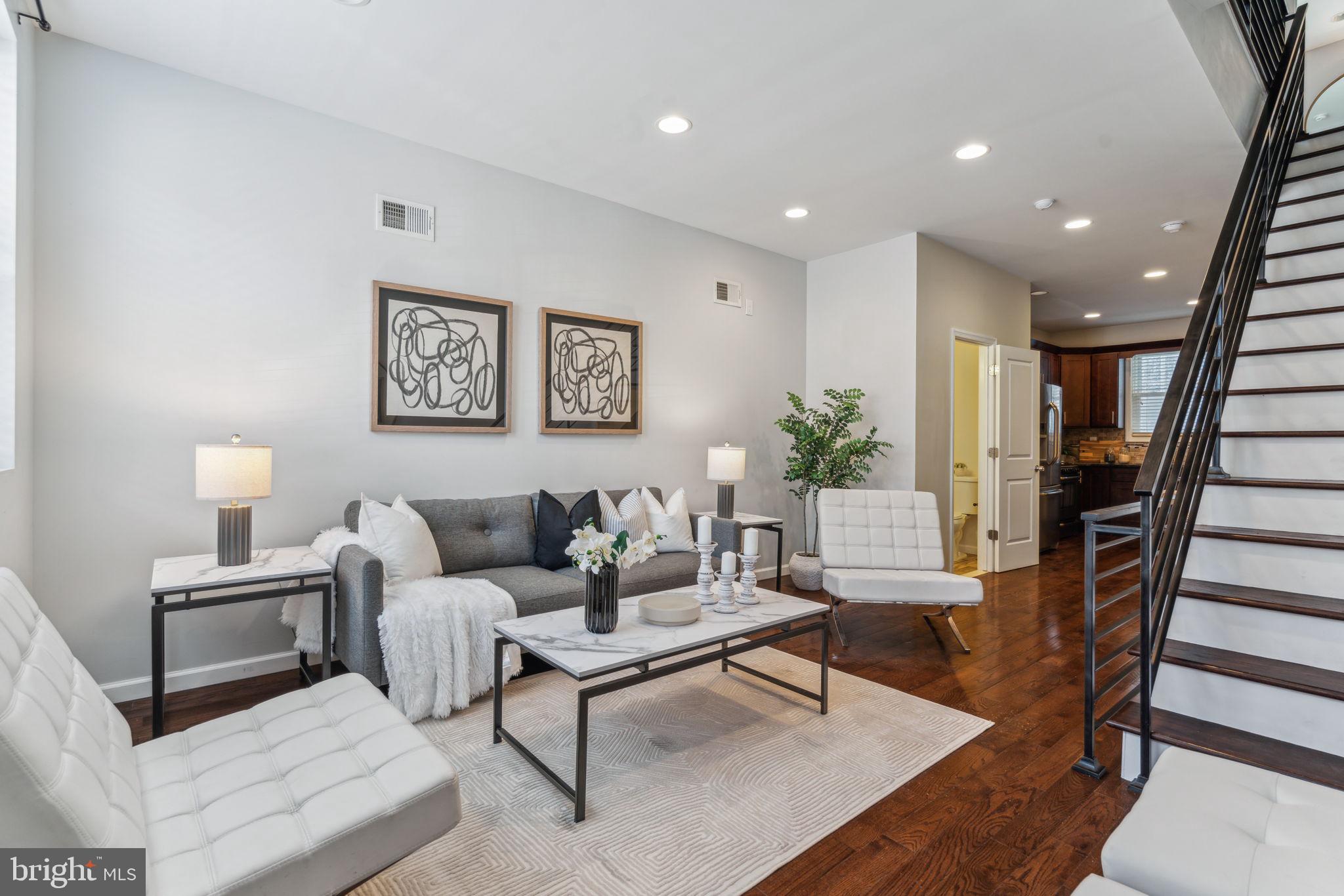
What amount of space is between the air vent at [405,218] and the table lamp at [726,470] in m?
2.31

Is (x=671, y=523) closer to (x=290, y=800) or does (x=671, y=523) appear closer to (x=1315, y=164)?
(x=290, y=800)

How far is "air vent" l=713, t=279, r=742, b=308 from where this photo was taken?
4992 mm

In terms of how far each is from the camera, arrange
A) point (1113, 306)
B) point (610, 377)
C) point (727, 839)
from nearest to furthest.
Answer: point (727, 839) < point (610, 377) < point (1113, 306)

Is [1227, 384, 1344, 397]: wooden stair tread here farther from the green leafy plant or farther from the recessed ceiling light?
the recessed ceiling light

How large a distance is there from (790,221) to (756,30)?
2.19m

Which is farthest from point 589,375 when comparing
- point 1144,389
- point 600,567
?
point 1144,389

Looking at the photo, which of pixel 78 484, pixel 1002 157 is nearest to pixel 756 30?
pixel 1002 157

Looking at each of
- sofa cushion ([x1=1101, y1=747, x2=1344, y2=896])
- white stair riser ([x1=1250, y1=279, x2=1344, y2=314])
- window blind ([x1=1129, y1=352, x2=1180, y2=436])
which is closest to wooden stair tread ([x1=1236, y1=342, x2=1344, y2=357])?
white stair riser ([x1=1250, y1=279, x2=1344, y2=314])

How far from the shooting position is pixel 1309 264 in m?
3.05

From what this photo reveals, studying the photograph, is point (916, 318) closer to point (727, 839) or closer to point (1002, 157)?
point (1002, 157)

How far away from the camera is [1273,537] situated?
2174 mm

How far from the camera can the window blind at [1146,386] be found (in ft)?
26.1

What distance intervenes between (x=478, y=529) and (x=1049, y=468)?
6.31 meters

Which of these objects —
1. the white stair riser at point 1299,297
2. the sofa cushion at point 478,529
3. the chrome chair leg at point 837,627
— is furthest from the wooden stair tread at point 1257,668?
the sofa cushion at point 478,529
